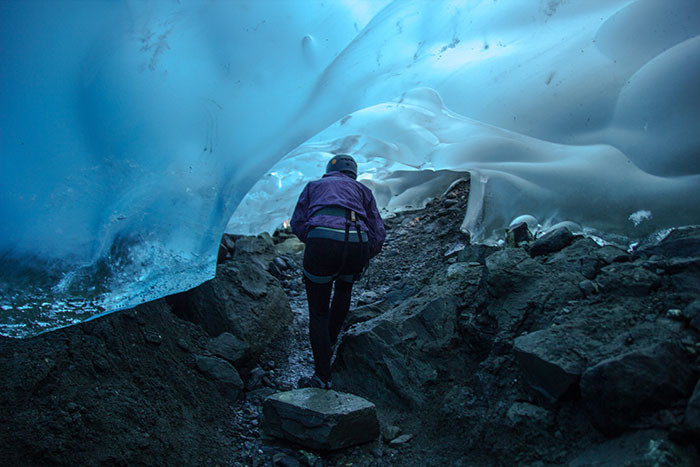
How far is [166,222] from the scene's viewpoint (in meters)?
3.15

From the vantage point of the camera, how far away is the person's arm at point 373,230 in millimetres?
2824

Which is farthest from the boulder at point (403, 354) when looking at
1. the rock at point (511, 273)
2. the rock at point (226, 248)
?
the rock at point (226, 248)

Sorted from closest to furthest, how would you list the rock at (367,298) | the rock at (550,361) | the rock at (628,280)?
the rock at (550,361) < the rock at (628,280) < the rock at (367,298)

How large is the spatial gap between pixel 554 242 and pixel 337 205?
4.45 feet

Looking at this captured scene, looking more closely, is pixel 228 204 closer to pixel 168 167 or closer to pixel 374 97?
pixel 168 167

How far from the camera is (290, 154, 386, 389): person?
2.57 m

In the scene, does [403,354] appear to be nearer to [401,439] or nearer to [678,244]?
[401,439]

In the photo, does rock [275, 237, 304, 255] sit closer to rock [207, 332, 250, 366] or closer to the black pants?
rock [207, 332, 250, 366]

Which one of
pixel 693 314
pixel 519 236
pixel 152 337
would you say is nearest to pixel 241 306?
pixel 152 337

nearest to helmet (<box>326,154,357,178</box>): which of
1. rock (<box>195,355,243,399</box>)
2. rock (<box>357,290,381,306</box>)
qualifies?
rock (<box>357,290,381,306</box>)

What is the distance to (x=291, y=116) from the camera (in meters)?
3.68

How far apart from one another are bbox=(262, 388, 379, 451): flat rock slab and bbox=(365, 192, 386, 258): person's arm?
0.90m

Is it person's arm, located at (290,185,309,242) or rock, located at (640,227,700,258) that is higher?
person's arm, located at (290,185,309,242)

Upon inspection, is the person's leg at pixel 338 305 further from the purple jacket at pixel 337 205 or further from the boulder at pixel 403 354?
the purple jacket at pixel 337 205
